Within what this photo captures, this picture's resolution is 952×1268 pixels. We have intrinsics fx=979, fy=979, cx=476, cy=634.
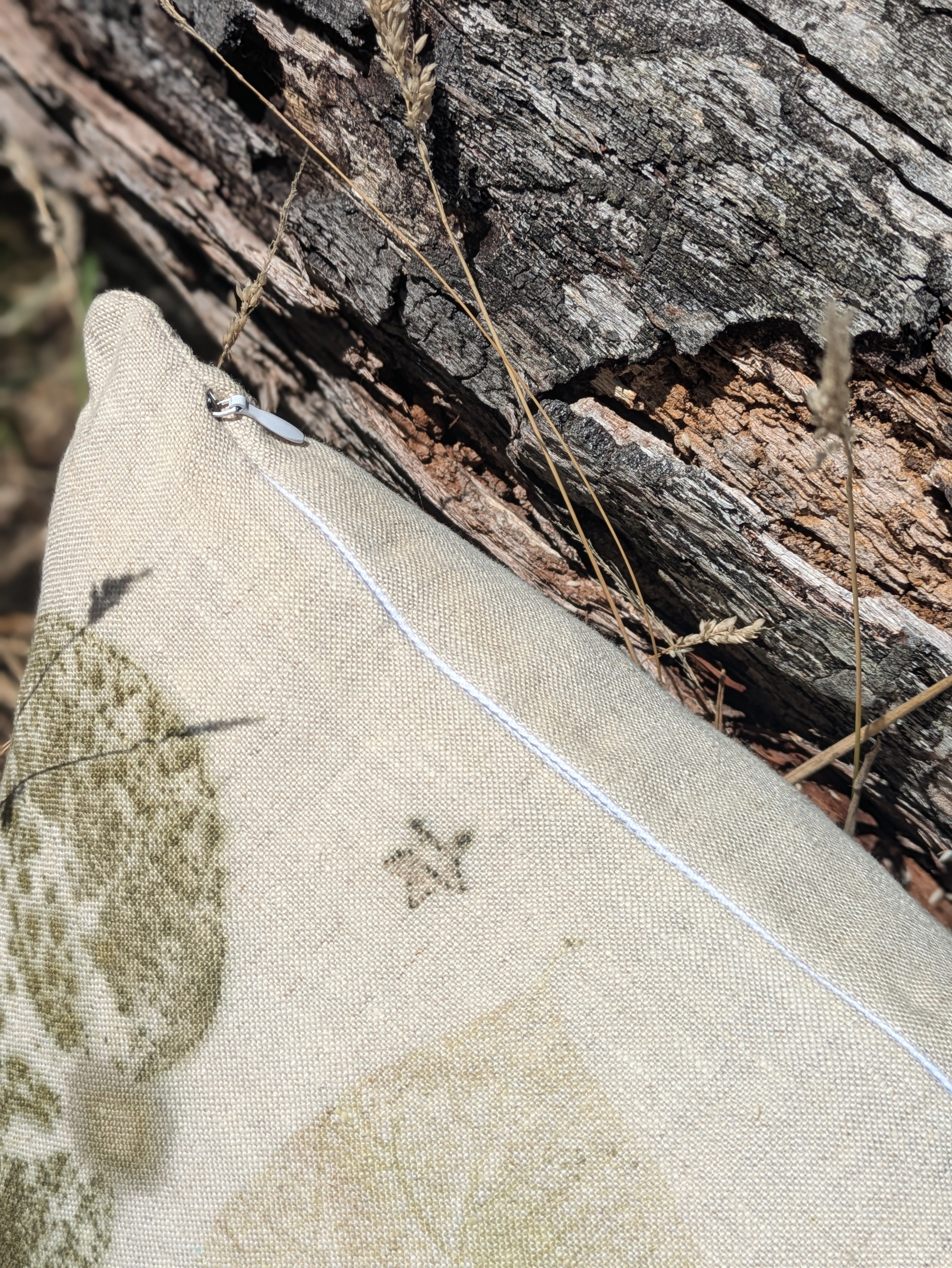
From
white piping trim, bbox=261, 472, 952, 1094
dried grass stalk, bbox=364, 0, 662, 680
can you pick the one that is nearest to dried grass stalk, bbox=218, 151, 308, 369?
dried grass stalk, bbox=364, 0, 662, 680

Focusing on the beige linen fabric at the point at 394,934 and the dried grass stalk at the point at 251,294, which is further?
the dried grass stalk at the point at 251,294

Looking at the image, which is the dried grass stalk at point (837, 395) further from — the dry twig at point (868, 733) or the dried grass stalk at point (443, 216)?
the dried grass stalk at point (443, 216)

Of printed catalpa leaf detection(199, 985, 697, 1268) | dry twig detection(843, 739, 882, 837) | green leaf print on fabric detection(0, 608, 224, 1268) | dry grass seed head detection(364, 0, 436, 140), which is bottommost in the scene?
green leaf print on fabric detection(0, 608, 224, 1268)

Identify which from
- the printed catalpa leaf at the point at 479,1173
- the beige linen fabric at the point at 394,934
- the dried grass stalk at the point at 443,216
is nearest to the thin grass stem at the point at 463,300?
the dried grass stalk at the point at 443,216

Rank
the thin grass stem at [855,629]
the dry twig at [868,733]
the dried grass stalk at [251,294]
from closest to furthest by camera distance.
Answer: the thin grass stem at [855,629] → the dry twig at [868,733] → the dried grass stalk at [251,294]

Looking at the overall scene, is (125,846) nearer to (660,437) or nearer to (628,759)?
(628,759)

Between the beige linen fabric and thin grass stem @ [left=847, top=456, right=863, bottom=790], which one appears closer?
the beige linen fabric

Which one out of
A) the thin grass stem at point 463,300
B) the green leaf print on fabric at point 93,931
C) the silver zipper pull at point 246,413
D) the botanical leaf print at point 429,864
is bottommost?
the green leaf print on fabric at point 93,931

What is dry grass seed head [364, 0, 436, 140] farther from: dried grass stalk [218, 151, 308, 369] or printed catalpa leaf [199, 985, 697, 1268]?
printed catalpa leaf [199, 985, 697, 1268]
